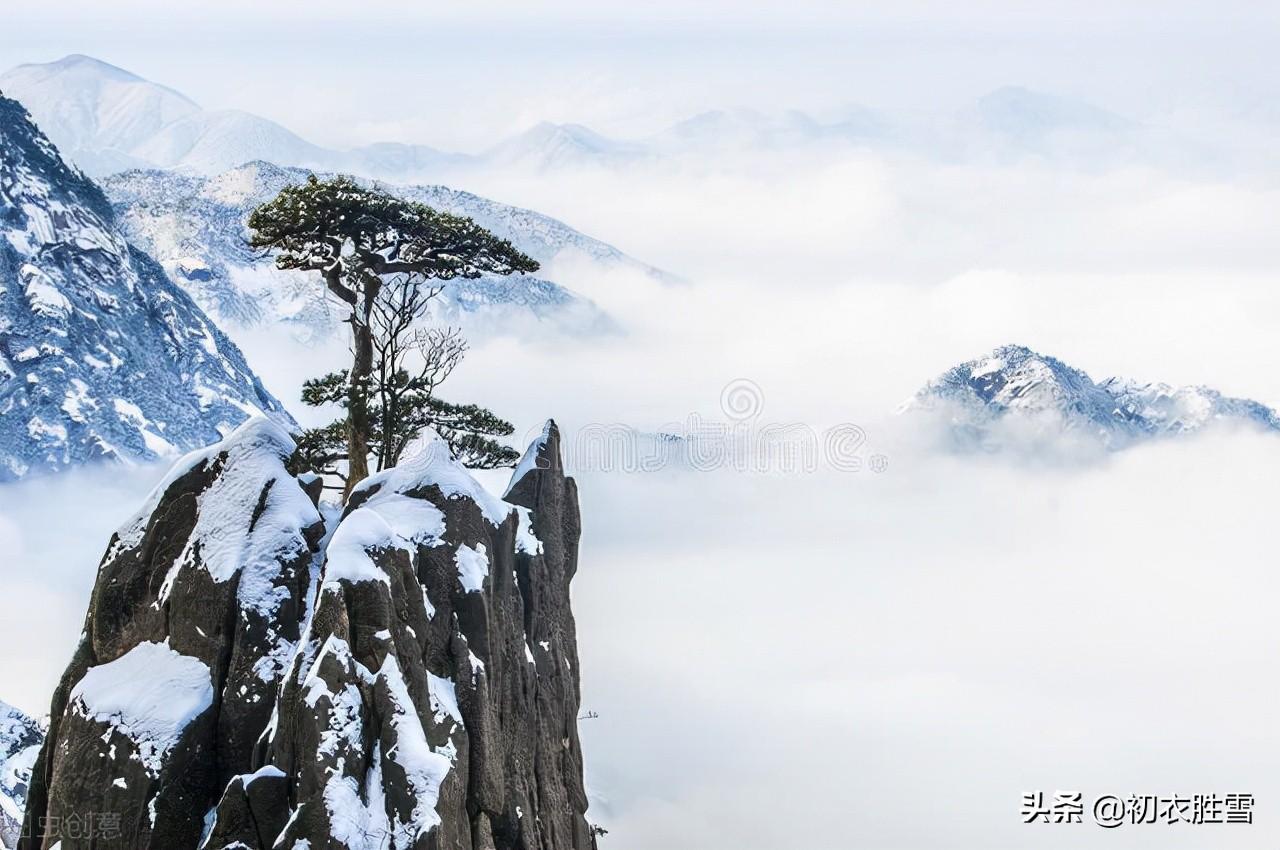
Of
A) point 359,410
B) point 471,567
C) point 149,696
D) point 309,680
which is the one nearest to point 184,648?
point 149,696

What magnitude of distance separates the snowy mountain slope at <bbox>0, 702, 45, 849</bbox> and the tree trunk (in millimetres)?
62569

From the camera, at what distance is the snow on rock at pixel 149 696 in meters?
34.8

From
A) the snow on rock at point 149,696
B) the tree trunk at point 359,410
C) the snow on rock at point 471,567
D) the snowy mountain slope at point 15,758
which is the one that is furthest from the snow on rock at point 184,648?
the snowy mountain slope at point 15,758

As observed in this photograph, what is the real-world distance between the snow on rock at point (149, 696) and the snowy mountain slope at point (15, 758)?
67980mm

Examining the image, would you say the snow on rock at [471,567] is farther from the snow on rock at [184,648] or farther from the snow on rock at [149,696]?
the snow on rock at [149,696]

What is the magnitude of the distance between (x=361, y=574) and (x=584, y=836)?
45.7ft

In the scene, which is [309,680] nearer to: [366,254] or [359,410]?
[359,410]

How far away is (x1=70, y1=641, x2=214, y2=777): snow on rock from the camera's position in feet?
114

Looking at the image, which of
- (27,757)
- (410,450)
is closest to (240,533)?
(410,450)

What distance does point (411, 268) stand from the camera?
46.4 m

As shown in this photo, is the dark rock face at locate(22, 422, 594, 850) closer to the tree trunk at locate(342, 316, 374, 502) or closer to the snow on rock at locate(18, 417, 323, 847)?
the snow on rock at locate(18, 417, 323, 847)

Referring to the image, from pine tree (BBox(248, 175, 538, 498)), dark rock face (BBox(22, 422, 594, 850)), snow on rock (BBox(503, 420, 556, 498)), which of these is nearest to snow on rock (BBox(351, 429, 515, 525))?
dark rock face (BBox(22, 422, 594, 850))

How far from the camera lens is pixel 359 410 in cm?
4578

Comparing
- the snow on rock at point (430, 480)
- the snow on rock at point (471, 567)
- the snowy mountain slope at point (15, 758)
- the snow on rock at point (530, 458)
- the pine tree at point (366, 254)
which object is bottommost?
the snow on rock at point (471, 567)
